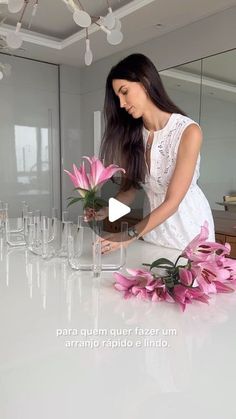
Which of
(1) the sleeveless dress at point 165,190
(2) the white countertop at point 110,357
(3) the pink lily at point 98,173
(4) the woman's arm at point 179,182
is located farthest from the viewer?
(1) the sleeveless dress at point 165,190

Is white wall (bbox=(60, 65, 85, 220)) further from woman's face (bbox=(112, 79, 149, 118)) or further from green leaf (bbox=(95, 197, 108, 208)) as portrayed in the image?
green leaf (bbox=(95, 197, 108, 208))

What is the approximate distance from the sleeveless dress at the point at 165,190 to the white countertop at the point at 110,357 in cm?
51

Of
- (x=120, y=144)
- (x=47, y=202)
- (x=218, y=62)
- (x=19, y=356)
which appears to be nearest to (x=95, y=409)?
(x=19, y=356)

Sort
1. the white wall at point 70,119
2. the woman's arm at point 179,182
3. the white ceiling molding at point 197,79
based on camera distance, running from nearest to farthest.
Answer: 1. the woman's arm at point 179,182
2. the white ceiling molding at point 197,79
3. the white wall at point 70,119

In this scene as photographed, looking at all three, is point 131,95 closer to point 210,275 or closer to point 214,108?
point 210,275

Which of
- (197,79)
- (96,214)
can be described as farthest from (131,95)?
(197,79)

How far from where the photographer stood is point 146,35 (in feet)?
10.0

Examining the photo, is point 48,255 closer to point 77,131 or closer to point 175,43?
point 175,43

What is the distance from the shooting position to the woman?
44.5 inches

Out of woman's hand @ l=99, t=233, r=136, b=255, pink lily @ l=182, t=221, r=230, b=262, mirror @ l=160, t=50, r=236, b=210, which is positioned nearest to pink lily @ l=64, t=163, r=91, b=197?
woman's hand @ l=99, t=233, r=136, b=255

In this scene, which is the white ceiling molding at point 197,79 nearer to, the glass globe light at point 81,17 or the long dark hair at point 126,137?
the long dark hair at point 126,137

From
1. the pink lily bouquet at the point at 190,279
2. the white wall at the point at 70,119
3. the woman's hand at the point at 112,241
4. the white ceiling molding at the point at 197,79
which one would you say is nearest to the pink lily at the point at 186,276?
the pink lily bouquet at the point at 190,279

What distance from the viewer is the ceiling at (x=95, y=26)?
2.54 meters

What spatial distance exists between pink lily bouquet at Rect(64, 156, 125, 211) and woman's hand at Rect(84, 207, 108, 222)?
0.07ft
